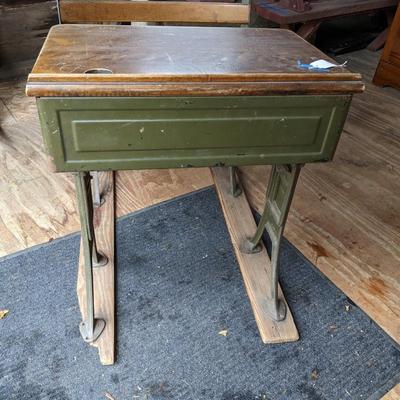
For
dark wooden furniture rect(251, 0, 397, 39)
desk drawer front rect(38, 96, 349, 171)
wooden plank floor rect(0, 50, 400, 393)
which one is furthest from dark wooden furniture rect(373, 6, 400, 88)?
desk drawer front rect(38, 96, 349, 171)

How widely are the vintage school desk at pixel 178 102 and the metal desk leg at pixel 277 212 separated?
7 cm

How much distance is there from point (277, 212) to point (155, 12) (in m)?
0.71

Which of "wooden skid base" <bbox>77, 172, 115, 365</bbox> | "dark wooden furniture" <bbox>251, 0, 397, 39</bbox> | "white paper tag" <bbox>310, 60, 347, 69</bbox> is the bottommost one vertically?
"wooden skid base" <bbox>77, 172, 115, 365</bbox>

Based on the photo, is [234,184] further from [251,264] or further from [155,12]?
[155,12]

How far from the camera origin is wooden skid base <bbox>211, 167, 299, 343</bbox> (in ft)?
3.96

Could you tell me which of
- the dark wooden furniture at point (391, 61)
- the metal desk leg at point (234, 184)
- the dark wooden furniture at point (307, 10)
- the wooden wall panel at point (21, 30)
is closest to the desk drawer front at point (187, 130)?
the metal desk leg at point (234, 184)

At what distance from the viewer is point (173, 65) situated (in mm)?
803

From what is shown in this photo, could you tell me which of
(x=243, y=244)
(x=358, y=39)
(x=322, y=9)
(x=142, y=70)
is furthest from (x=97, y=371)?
(x=358, y=39)

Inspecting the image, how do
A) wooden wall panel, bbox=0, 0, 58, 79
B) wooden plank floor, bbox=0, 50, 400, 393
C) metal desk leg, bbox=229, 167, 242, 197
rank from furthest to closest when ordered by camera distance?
wooden wall panel, bbox=0, 0, 58, 79, metal desk leg, bbox=229, 167, 242, 197, wooden plank floor, bbox=0, 50, 400, 393

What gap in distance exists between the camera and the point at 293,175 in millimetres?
1020

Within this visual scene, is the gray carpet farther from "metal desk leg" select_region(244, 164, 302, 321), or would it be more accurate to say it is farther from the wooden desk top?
the wooden desk top

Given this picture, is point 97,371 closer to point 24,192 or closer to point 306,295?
point 306,295

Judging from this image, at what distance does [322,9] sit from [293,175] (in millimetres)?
2241

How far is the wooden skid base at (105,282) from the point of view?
3.73ft
